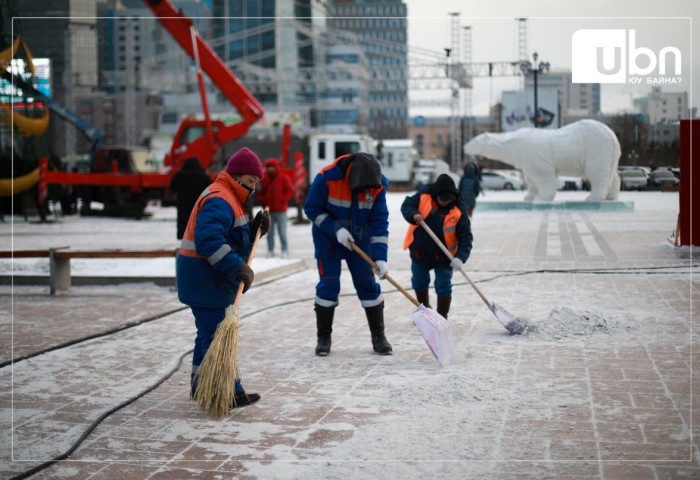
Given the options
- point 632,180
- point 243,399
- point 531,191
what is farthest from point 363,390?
point 531,191

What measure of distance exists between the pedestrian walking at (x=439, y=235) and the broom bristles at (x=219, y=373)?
287 centimetres

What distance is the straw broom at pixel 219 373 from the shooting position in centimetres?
519

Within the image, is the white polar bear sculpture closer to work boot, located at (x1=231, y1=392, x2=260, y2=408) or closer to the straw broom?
work boot, located at (x1=231, y1=392, x2=260, y2=408)

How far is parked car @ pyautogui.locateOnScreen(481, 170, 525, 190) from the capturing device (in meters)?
50.2

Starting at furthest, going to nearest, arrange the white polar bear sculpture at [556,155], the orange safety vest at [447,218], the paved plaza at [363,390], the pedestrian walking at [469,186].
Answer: the white polar bear sculpture at [556,155]
the pedestrian walking at [469,186]
the orange safety vest at [447,218]
the paved plaza at [363,390]

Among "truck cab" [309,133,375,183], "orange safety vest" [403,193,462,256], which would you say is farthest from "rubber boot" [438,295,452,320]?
"truck cab" [309,133,375,183]

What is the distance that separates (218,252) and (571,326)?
373 centimetres

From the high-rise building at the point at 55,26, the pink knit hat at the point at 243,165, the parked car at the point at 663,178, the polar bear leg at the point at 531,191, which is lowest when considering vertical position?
the polar bear leg at the point at 531,191

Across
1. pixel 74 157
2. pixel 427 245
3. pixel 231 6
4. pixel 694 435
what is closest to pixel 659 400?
pixel 694 435

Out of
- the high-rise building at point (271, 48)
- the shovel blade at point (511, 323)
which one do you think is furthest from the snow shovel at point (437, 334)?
the high-rise building at point (271, 48)

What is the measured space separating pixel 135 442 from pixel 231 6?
83393 millimetres

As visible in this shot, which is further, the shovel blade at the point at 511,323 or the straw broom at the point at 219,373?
the shovel blade at the point at 511,323

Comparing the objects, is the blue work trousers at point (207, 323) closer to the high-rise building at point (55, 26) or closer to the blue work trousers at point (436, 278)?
the blue work trousers at point (436, 278)

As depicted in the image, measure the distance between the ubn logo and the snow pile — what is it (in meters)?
2.44
